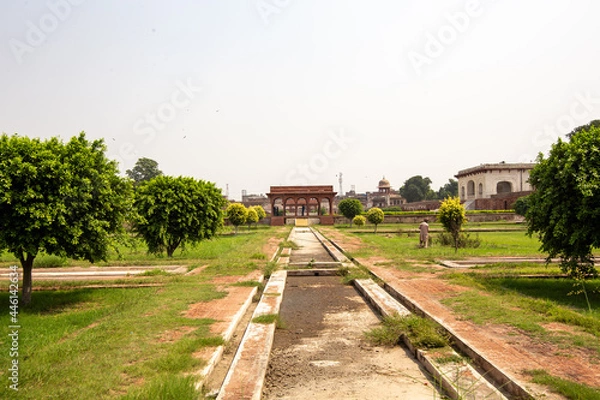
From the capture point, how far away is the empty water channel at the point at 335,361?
366cm

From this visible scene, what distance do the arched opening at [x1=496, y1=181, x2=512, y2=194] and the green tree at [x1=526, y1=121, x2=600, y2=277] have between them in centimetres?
5255

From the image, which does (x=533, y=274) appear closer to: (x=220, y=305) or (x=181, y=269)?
(x=220, y=305)

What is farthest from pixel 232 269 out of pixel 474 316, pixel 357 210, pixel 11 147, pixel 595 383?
pixel 357 210

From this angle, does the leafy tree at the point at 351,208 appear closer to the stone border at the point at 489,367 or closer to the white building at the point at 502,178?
the white building at the point at 502,178

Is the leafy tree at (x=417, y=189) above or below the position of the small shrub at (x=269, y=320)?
above

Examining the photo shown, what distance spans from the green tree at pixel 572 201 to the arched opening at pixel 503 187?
52.6 meters

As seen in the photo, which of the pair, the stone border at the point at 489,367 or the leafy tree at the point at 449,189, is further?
the leafy tree at the point at 449,189

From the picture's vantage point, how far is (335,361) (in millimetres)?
4418

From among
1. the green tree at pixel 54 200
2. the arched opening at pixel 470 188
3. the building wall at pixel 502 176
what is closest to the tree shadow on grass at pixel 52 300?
the green tree at pixel 54 200

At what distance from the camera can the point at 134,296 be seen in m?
7.51

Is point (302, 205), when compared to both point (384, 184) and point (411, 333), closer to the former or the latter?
point (384, 184)

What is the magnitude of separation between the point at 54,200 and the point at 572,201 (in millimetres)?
8432

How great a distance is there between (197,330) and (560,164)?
6.65m

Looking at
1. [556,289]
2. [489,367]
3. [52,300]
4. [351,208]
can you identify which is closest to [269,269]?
[52,300]
